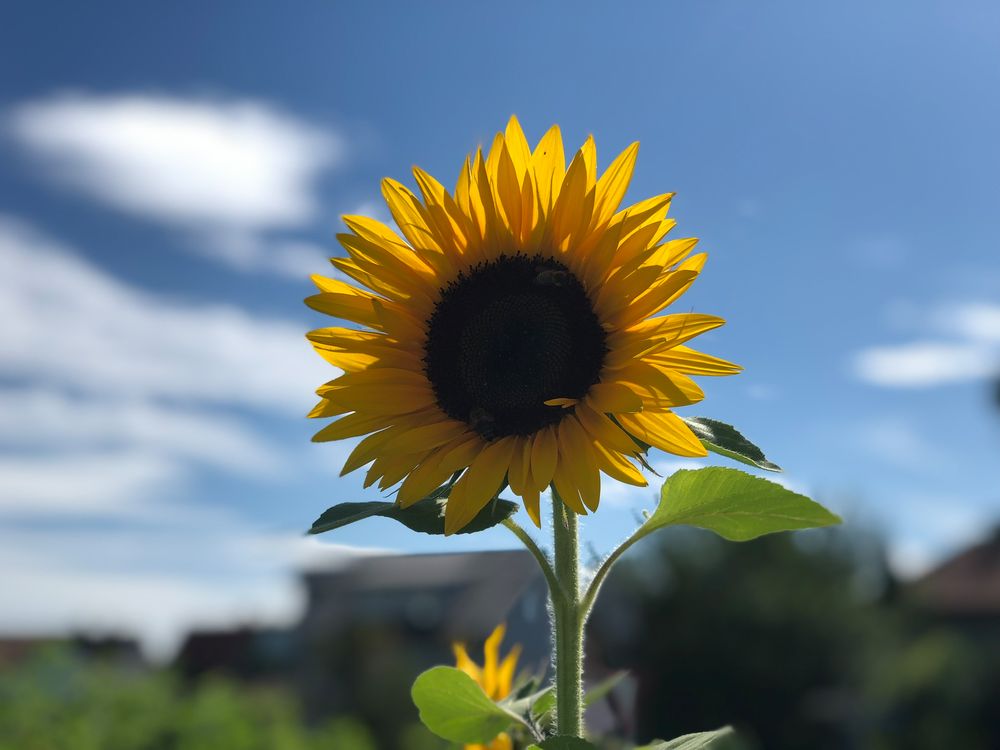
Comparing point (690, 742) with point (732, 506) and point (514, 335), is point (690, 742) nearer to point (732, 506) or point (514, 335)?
point (732, 506)

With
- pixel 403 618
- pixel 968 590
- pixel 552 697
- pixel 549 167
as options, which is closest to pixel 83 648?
pixel 403 618

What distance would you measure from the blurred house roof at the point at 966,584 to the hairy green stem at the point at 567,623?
33.1 m

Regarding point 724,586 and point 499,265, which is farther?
point 724,586

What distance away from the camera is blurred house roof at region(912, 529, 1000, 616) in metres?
31.6

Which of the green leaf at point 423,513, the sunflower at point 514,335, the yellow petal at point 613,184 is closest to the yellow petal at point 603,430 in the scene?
the sunflower at point 514,335

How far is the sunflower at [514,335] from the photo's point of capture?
1.23m

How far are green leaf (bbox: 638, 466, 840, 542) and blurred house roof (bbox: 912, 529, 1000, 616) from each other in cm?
3301

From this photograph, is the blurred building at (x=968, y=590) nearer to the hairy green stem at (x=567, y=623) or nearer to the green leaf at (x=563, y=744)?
the hairy green stem at (x=567, y=623)

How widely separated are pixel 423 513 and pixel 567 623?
22 cm

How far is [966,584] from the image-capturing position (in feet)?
110

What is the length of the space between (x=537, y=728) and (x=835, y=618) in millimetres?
28958

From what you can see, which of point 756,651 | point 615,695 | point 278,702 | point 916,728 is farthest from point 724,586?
point 615,695

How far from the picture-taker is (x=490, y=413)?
1312 mm

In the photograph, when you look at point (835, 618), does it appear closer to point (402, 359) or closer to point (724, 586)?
point (724, 586)
